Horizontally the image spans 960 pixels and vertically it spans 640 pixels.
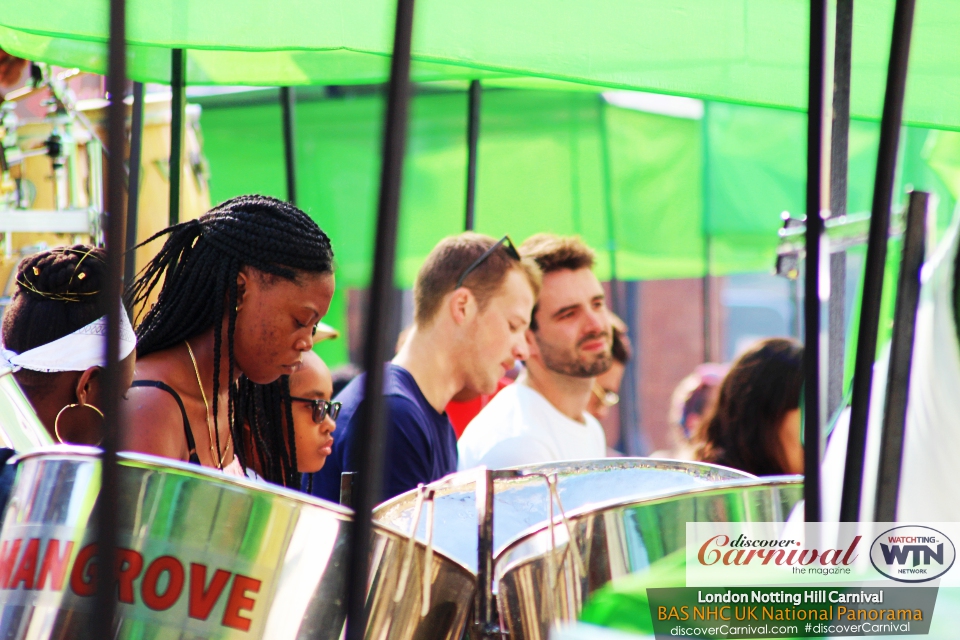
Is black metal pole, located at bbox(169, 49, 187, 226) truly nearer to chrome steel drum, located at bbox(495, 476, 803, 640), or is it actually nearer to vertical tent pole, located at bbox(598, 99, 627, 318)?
chrome steel drum, located at bbox(495, 476, 803, 640)

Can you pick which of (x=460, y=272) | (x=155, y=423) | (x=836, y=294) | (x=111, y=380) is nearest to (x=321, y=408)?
(x=155, y=423)

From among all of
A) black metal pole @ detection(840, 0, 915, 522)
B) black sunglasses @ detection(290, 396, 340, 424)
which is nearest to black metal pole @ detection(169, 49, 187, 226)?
black sunglasses @ detection(290, 396, 340, 424)

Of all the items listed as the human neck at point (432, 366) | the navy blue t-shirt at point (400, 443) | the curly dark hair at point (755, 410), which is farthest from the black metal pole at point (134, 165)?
the curly dark hair at point (755, 410)

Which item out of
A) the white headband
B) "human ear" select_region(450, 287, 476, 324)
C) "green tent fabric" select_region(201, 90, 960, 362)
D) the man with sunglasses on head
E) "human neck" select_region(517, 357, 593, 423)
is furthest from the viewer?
"green tent fabric" select_region(201, 90, 960, 362)

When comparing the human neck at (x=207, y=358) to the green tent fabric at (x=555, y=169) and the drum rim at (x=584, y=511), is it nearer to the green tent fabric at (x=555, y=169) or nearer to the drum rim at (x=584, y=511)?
the drum rim at (x=584, y=511)

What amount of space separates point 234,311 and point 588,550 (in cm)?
52

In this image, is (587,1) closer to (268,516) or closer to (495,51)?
(495,51)

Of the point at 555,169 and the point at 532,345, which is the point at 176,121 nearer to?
the point at 532,345

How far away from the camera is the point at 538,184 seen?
3662mm

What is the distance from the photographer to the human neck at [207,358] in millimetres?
1153

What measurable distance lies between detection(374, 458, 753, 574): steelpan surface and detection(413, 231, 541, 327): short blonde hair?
2.81 ft

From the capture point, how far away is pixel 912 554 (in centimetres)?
69

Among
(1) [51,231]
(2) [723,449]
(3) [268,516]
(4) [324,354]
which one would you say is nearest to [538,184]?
(4) [324,354]

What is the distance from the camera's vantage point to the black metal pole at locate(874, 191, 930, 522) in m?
0.64
